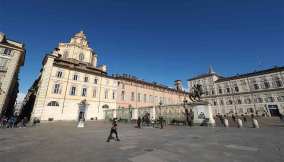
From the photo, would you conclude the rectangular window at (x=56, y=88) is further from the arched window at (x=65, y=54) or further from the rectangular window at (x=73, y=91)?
the arched window at (x=65, y=54)

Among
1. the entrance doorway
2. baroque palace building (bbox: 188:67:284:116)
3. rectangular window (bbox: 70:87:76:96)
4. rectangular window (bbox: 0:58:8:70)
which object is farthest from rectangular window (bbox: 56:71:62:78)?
the entrance doorway

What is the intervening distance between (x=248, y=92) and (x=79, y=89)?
5314 centimetres

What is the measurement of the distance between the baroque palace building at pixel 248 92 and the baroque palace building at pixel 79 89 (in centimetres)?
2329

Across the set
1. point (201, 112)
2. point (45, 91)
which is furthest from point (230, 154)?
point (45, 91)

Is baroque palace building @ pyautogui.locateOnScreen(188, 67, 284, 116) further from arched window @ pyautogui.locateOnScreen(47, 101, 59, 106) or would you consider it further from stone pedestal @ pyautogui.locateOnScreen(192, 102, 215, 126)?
arched window @ pyautogui.locateOnScreen(47, 101, 59, 106)

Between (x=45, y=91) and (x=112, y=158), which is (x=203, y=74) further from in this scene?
(x=112, y=158)

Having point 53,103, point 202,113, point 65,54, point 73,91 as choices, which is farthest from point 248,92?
point 65,54

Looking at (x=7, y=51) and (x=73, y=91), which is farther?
(x=73, y=91)

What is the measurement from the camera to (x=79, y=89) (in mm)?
33000

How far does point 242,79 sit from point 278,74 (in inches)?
368

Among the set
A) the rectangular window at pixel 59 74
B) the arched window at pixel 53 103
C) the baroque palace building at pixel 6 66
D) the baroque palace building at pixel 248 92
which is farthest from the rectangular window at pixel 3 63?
the baroque palace building at pixel 248 92

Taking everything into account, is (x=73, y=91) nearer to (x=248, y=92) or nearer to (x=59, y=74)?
(x=59, y=74)

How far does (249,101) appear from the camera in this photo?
45750 mm

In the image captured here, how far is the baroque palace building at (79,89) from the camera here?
93.8ft
